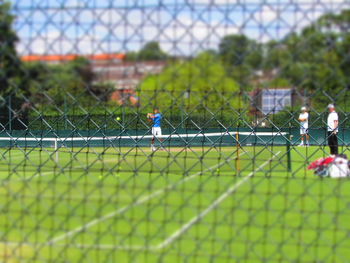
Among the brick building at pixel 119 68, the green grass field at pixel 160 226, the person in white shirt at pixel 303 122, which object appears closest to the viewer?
the brick building at pixel 119 68

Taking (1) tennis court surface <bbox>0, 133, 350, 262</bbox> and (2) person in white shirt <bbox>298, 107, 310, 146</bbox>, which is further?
(2) person in white shirt <bbox>298, 107, 310, 146</bbox>

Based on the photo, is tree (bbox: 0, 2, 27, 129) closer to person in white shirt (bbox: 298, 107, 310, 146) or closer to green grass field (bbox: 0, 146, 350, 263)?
green grass field (bbox: 0, 146, 350, 263)

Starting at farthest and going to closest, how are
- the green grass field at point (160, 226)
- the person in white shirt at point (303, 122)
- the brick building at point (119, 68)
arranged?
the person in white shirt at point (303, 122), the green grass field at point (160, 226), the brick building at point (119, 68)

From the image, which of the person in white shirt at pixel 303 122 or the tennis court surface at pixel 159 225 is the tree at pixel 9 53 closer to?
the tennis court surface at pixel 159 225

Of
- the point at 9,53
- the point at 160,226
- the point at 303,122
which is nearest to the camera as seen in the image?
the point at 9,53

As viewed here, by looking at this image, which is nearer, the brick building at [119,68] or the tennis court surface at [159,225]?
the brick building at [119,68]

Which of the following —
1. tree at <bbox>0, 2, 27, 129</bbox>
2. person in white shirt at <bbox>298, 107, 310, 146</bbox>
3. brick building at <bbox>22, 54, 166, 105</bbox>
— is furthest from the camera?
person in white shirt at <bbox>298, 107, 310, 146</bbox>

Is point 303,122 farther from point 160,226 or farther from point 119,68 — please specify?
point 119,68

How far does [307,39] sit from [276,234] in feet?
7.93

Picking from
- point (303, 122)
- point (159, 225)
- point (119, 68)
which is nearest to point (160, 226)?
point (159, 225)

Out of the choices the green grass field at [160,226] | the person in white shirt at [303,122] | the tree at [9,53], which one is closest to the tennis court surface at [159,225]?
the green grass field at [160,226]

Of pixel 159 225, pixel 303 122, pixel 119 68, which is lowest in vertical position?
pixel 159 225

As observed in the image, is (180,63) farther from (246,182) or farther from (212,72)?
(246,182)

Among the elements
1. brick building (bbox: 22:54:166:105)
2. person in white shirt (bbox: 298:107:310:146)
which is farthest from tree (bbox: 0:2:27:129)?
person in white shirt (bbox: 298:107:310:146)
